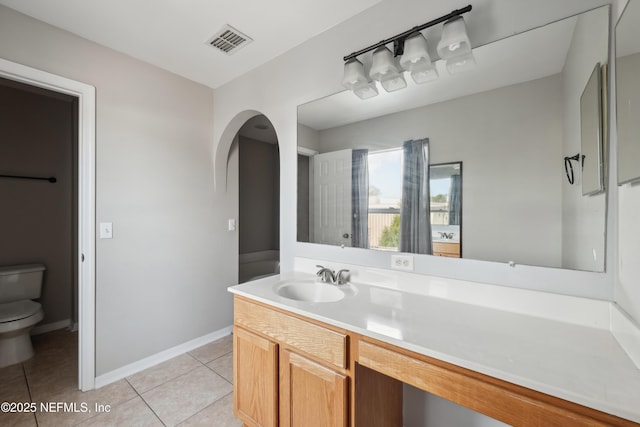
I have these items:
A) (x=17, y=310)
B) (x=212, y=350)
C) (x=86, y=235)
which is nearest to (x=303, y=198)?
(x=86, y=235)

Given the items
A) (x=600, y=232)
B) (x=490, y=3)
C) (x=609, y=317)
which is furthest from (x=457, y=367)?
(x=490, y=3)

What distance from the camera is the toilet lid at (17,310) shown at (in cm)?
213

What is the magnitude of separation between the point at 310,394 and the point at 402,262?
2.55 ft

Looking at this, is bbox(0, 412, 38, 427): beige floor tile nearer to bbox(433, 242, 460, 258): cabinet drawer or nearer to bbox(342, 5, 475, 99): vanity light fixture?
bbox(433, 242, 460, 258): cabinet drawer

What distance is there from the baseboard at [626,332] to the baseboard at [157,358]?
112 inches

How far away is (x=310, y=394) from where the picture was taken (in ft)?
3.90

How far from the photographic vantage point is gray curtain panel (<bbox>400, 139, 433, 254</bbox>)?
1.42m

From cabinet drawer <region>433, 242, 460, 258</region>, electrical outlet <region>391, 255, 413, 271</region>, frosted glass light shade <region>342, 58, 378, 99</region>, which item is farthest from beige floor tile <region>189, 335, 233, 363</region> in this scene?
frosted glass light shade <region>342, 58, 378, 99</region>

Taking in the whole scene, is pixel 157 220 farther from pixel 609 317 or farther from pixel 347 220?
pixel 609 317

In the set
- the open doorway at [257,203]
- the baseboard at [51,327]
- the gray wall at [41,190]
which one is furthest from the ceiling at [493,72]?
the baseboard at [51,327]

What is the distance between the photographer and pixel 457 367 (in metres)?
0.83

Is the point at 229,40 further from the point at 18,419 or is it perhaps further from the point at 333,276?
the point at 18,419

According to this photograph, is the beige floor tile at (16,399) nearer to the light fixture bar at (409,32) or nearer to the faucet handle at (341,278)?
the faucet handle at (341,278)

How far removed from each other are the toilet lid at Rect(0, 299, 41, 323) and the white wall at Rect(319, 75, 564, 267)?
326cm
